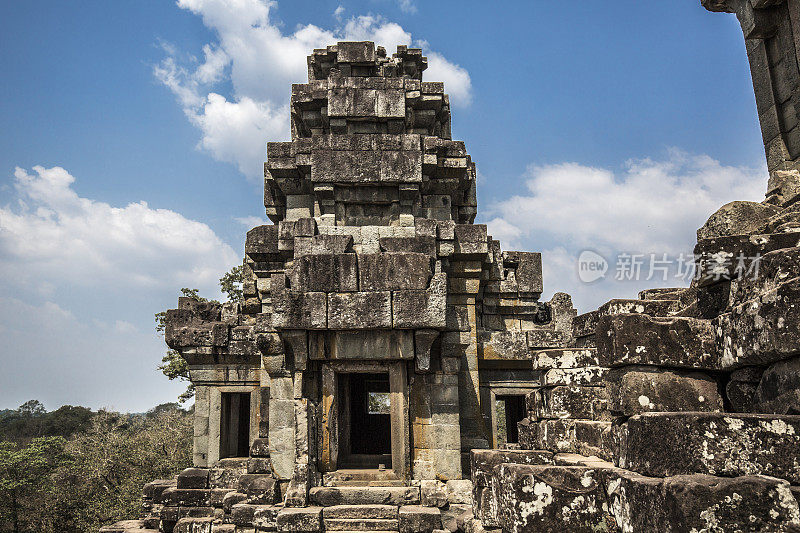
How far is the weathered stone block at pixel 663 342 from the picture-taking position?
128 inches

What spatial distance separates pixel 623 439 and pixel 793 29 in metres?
4.58

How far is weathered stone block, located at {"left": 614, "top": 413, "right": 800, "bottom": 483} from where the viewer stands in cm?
247

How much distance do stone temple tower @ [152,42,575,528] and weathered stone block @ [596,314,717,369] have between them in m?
4.56

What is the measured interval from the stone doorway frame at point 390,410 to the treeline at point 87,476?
13.7 m

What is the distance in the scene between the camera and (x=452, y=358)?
346 inches

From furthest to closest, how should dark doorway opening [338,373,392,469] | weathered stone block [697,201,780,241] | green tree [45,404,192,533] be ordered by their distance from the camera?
green tree [45,404,192,533]
dark doorway opening [338,373,392,469]
weathered stone block [697,201,780,241]

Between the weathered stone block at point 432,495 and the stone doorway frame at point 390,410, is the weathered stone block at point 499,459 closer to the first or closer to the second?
the weathered stone block at point 432,495

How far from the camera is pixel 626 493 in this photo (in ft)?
9.32

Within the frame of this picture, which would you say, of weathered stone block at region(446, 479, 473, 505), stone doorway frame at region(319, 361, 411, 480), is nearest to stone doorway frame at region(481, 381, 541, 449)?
weathered stone block at region(446, 479, 473, 505)

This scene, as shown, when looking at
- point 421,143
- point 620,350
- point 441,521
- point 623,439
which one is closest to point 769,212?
point 620,350

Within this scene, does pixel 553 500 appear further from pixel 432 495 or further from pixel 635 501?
pixel 432 495

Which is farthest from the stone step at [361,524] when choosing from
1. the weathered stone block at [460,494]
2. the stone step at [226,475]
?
the stone step at [226,475]

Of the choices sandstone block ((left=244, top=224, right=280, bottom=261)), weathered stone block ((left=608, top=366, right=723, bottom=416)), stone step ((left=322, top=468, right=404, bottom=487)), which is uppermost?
sandstone block ((left=244, top=224, right=280, bottom=261))

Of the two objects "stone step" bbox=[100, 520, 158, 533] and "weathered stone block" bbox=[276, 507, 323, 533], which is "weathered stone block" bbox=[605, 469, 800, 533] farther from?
"stone step" bbox=[100, 520, 158, 533]
